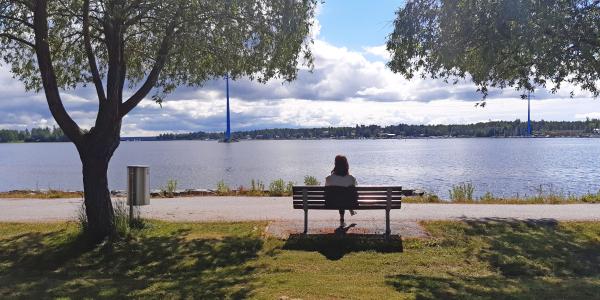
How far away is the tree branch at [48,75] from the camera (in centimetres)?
948

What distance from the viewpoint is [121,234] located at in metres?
10.4

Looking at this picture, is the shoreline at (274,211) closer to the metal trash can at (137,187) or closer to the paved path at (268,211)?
the paved path at (268,211)

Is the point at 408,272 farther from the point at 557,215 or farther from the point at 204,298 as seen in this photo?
the point at 557,215

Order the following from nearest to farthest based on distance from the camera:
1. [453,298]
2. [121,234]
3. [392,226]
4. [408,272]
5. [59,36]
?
[453,298]
[408,272]
[121,234]
[392,226]
[59,36]

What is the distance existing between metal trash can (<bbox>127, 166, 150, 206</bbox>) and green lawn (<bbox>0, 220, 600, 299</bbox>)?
610mm

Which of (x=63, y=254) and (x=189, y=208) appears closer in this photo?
(x=63, y=254)

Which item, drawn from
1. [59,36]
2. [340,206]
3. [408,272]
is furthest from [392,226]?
[59,36]

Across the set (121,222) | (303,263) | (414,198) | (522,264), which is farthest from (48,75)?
(414,198)

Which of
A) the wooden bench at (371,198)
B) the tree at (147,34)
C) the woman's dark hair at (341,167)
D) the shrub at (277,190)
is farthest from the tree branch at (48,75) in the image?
the shrub at (277,190)

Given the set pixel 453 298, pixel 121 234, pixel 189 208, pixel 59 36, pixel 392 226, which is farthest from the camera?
pixel 189 208

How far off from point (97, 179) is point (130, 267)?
1.84m

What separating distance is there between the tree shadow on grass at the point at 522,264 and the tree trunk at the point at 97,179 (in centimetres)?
513

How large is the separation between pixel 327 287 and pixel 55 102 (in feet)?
18.5

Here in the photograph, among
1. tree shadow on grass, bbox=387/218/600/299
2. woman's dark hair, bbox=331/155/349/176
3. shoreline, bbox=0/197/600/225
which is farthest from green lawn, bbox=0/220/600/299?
woman's dark hair, bbox=331/155/349/176
